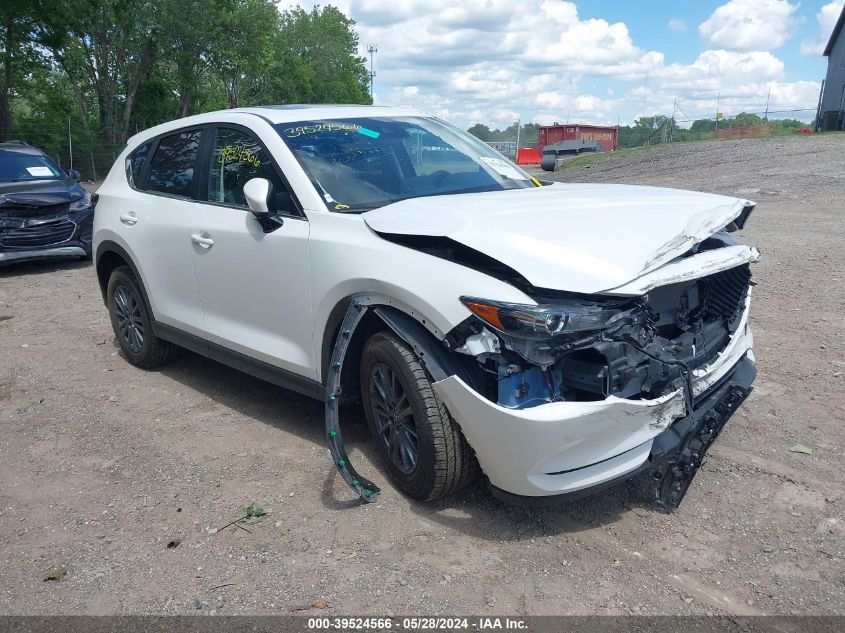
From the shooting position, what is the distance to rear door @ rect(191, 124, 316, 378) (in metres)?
4.02

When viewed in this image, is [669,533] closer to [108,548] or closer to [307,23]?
[108,548]

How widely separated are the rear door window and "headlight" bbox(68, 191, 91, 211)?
18.7ft

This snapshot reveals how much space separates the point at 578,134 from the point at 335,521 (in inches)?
1839

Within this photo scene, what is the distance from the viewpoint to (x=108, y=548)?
3402 mm

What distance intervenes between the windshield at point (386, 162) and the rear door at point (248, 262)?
0.23 metres

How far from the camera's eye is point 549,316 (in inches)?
116

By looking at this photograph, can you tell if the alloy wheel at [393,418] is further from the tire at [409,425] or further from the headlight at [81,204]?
the headlight at [81,204]

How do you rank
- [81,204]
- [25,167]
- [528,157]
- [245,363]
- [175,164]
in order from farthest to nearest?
[528,157] < [25,167] < [81,204] < [175,164] < [245,363]

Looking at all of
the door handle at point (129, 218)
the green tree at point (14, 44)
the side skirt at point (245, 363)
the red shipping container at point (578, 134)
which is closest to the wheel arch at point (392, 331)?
the side skirt at point (245, 363)

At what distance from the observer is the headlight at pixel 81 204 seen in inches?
409

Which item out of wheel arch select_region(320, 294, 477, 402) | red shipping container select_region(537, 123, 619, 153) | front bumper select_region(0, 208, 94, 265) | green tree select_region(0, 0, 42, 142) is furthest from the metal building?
wheel arch select_region(320, 294, 477, 402)

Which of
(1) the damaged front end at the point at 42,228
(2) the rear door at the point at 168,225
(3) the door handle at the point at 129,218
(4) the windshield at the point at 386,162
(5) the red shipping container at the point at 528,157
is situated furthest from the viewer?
(5) the red shipping container at the point at 528,157

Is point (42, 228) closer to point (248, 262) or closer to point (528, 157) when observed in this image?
point (248, 262)

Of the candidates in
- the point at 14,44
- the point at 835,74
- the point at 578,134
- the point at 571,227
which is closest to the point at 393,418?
the point at 571,227
